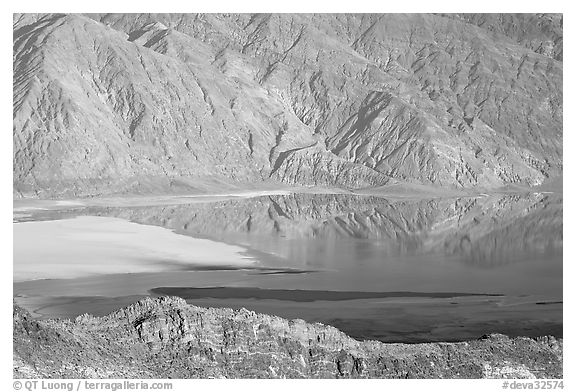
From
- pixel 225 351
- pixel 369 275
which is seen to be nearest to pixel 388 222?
pixel 369 275

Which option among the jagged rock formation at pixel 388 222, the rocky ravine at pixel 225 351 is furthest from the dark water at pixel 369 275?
the rocky ravine at pixel 225 351

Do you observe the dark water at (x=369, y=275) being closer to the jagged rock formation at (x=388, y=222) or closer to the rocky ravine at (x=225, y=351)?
the jagged rock formation at (x=388, y=222)

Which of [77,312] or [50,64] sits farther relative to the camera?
[50,64]

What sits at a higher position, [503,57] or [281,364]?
[503,57]

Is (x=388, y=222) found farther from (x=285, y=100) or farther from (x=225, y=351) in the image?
(x=285, y=100)

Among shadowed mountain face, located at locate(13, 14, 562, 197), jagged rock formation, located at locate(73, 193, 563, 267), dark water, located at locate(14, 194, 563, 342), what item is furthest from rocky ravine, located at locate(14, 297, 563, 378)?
shadowed mountain face, located at locate(13, 14, 562, 197)
